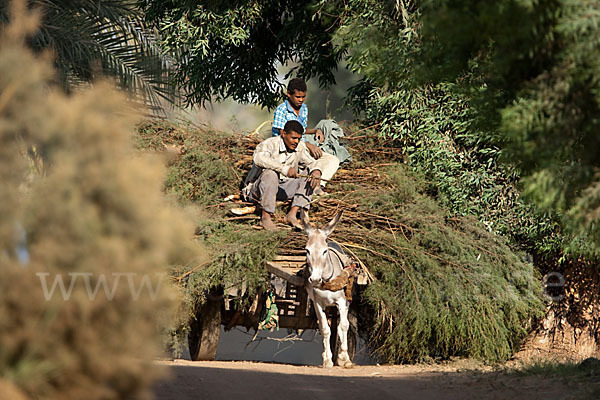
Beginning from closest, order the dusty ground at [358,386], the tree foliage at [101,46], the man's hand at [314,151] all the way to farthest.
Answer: the dusty ground at [358,386], the tree foliage at [101,46], the man's hand at [314,151]

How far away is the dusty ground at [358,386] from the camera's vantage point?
5707 millimetres

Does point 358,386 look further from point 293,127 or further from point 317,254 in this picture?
point 293,127

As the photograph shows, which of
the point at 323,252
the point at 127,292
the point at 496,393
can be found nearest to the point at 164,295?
the point at 127,292

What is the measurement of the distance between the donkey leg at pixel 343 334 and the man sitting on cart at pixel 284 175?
118 centimetres

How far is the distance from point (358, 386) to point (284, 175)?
11.6 feet

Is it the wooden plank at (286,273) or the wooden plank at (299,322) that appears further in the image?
the wooden plank at (299,322)

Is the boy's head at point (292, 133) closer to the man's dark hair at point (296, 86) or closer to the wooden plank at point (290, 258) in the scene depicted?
the man's dark hair at point (296, 86)

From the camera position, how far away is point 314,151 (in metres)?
9.96

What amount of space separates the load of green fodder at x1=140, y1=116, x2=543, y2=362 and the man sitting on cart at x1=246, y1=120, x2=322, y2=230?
373mm

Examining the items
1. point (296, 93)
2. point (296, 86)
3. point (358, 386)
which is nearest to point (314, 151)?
point (296, 93)

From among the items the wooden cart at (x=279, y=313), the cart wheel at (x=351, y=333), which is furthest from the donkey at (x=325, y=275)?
the cart wheel at (x=351, y=333)

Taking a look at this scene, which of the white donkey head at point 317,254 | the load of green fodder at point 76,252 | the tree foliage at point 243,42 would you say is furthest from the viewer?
the tree foliage at point 243,42

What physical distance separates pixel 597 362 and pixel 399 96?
544 cm

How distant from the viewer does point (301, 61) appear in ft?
51.4
